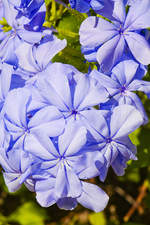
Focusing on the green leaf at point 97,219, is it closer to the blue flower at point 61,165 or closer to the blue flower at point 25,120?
the blue flower at point 61,165

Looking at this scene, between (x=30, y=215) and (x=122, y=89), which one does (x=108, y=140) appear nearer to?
(x=122, y=89)

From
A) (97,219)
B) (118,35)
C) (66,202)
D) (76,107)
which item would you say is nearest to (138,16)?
(118,35)

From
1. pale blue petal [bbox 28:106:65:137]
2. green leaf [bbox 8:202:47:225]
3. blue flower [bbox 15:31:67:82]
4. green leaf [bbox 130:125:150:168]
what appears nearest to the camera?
pale blue petal [bbox 28:106:65:137]

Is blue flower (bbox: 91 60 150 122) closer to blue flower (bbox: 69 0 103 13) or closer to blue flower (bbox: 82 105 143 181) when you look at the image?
blue flower (bbox: 82 105 143 181)

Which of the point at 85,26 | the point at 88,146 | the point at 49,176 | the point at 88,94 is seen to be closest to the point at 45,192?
the point at 49,176

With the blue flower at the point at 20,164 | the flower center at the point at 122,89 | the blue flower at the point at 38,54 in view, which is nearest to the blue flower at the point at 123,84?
the flower center at the point at 122,89

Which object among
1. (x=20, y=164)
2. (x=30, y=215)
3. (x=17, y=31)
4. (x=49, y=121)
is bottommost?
(x=30, y=215)

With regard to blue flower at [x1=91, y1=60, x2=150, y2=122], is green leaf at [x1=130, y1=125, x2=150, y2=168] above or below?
below

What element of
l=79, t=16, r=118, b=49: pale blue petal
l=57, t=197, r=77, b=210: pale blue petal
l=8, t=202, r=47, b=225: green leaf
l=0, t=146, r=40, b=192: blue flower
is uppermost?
l=79, t=16, r=118, b=49: pale blue petal

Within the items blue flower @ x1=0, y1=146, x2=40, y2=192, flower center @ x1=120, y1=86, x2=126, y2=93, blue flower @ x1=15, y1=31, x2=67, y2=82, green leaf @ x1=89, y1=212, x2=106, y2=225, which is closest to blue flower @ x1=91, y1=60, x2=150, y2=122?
flower center @ x1=120, y1=86, x2=126, y2=93
